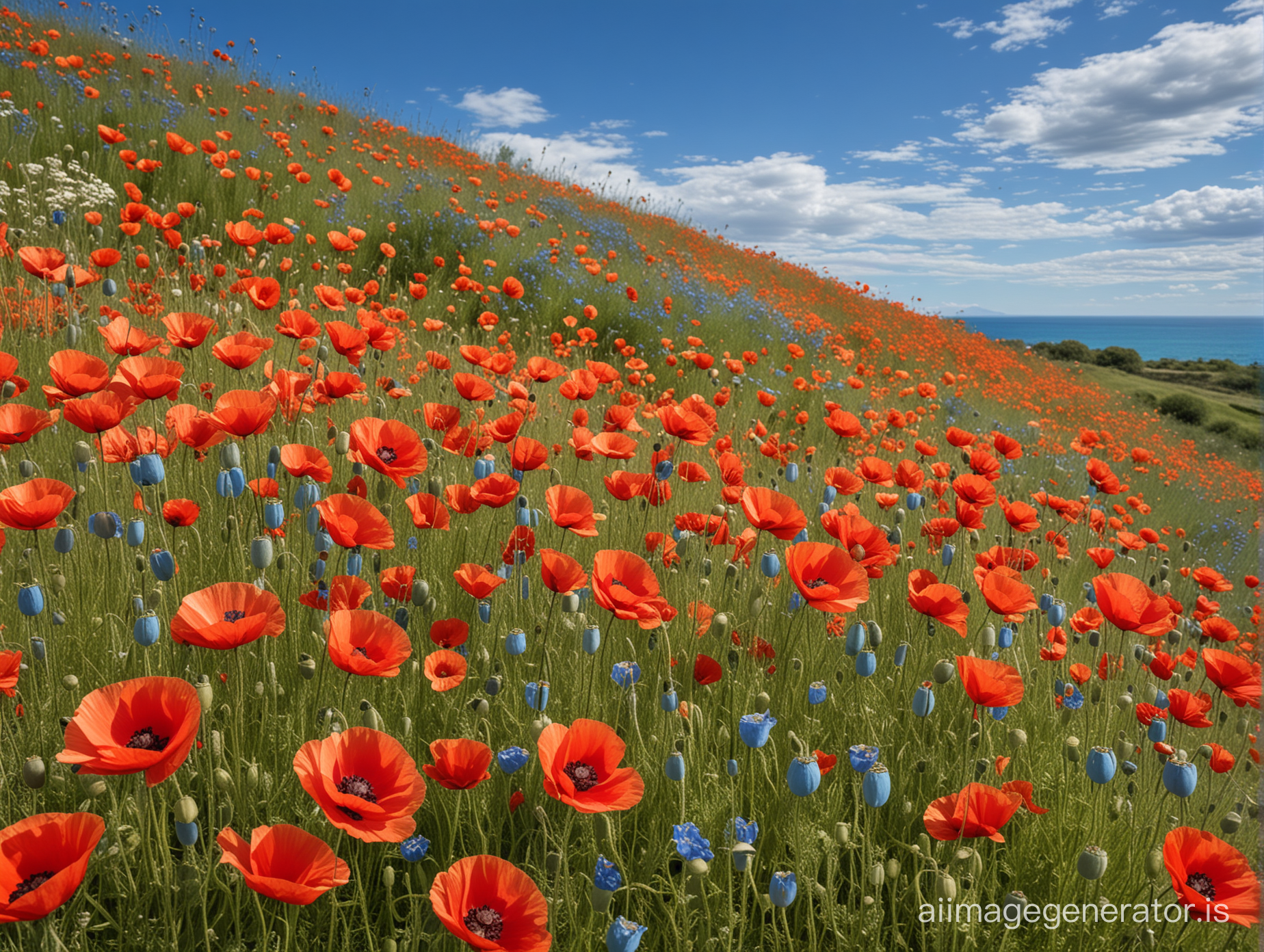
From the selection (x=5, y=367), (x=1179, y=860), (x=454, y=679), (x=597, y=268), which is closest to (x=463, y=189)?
(x=597, y=268)

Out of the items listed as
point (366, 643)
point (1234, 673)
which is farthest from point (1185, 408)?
point (366, 643)

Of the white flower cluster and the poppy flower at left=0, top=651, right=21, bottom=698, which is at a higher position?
the white flower cluster

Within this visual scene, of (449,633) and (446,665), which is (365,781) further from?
(449,633)

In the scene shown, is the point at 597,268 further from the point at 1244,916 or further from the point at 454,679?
the point at 1244,916

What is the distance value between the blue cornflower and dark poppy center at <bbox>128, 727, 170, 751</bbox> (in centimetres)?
70

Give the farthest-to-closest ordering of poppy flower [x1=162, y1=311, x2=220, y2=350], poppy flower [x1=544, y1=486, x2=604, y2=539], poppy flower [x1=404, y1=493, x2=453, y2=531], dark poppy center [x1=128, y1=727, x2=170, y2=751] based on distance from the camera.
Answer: poppy flower [x1=162, y1=311, x2=220, y2=350] < poppy flower [x1=404, y1=493, x2=453, y2=531] < poppy flower [x1=544, y1=486, x2=604, y2=539] < dark poppy center [x1=128, y1=727, x2=170, y2=751]

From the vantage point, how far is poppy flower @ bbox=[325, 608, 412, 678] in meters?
0.99

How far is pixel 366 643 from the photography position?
109 cm

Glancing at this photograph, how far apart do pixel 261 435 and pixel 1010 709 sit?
253 centimetres

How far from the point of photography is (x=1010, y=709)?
1872 millimetres

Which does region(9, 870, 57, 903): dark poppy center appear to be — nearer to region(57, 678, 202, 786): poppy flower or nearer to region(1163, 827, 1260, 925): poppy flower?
region(57, 678, 202, 786): poppy flower

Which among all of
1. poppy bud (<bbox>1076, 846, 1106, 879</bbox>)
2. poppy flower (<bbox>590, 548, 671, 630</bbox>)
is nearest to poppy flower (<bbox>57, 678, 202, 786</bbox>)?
poppy flower (<bbox>590, 548, 671, 630</bbox>)

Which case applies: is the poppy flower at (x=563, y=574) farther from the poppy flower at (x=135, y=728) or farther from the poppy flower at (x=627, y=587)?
the poppy flower at (x=135, y=728)

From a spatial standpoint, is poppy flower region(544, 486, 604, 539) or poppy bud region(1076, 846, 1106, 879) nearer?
poppy bud region(1076, 846, 1106, 879)
